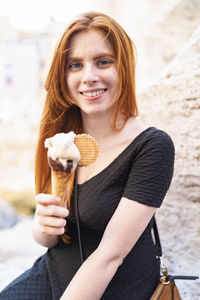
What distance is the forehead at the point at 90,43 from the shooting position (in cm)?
110

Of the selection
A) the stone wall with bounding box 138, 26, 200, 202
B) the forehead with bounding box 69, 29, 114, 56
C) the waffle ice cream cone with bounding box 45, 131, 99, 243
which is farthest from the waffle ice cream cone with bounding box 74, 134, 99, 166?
the stone wall with bounding box 138, 26, 200, 202

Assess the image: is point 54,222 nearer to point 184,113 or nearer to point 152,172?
point 152,172

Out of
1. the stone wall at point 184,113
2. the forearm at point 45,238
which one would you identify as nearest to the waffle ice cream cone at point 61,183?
the forearm at point 45,238

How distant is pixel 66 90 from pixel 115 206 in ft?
1.71

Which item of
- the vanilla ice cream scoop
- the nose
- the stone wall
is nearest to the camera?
the vanilla ice cream scoop

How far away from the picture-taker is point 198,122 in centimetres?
151

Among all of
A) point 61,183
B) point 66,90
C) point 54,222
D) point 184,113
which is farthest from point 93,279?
point 184,113

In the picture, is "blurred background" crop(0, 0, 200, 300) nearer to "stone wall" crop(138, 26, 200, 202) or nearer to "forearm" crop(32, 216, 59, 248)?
"stone wall" crop(138, 26, 200, 202)

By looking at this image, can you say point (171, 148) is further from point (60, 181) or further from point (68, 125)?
point (68, 125)

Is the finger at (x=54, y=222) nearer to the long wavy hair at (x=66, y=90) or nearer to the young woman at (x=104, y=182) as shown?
the young woman at (x=104, y=182)

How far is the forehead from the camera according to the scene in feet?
3.61

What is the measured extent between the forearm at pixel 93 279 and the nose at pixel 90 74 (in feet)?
2.00

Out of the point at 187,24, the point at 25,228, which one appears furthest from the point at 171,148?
the point at 187,24

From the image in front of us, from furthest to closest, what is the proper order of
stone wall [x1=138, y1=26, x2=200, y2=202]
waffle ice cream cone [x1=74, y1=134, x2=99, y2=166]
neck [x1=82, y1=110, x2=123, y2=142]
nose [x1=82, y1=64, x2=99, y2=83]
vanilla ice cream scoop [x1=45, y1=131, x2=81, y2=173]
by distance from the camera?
stone wall [x1=138, y1=26, x2=200, y2=202] → neck [x1=82, y1=110, x2=123, y2=142] → nose [x1=82, y1=64, x2=99, y2=83] → waffle ice cream cone [x1=74, y1=134, x2=99, y2=166] → vanilla ice cream scoop [x1=45, y1=131, x2=81, y2=173]
